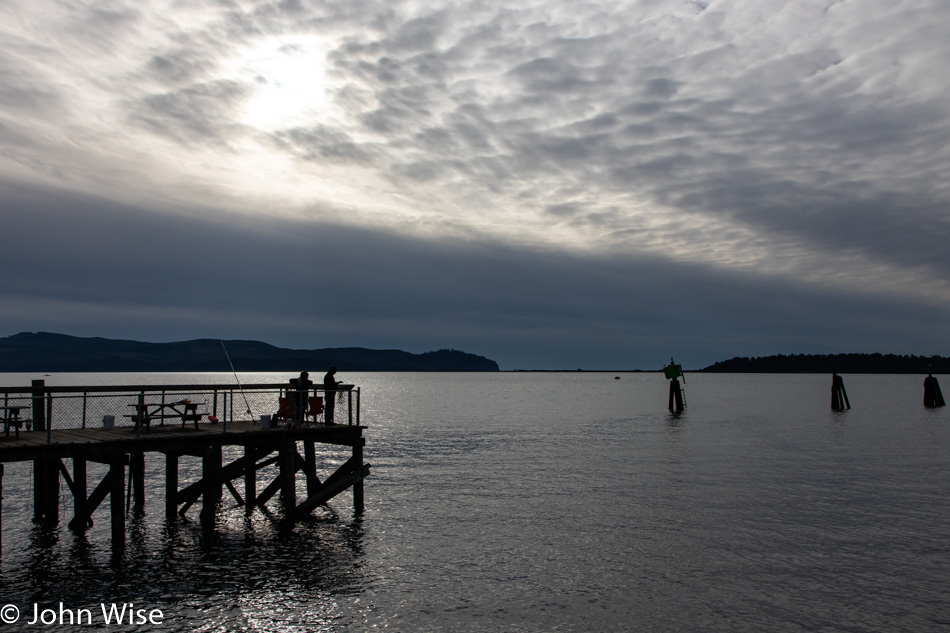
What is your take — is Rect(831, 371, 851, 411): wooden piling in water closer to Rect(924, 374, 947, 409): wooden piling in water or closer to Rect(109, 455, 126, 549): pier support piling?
Rect(924, 374, 947, 409): wooden piling in water

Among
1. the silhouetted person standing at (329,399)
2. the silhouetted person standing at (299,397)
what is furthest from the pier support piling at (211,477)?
the silhouetted person standing at (329,399)

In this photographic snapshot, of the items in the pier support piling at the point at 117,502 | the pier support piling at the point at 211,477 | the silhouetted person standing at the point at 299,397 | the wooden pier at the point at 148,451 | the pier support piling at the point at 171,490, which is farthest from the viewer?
the pier support piling at the point at 171,490

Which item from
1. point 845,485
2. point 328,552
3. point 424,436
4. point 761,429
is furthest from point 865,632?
point 761,429

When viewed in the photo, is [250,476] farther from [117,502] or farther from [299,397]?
[117,502]

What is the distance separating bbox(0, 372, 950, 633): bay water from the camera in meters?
13.8

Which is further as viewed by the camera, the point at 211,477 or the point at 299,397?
the point at 299,397

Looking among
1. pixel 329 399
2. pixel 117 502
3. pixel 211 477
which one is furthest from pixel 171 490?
pixel 329 399

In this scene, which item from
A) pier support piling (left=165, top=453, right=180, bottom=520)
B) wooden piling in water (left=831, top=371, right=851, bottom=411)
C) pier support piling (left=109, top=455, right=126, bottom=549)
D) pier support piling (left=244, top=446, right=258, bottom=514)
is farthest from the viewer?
wooden piling in water (left=831, top=371, right=851, bottom=411)

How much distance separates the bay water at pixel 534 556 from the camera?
13.8 metres

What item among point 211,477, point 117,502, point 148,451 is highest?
point 148,451

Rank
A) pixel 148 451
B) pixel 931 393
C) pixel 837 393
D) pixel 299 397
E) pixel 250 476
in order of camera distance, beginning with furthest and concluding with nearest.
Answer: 1. pixel 931 393
2. pixel 837 393
3. pixel 250 476
4. pixel 299 397
5. pixel 148 451

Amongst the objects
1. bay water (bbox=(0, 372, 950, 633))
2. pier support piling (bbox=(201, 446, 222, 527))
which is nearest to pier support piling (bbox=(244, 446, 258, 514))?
bay water (bbox=(0, 372, 950, 633))

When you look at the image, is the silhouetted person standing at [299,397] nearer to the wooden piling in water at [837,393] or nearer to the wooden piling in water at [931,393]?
the wooden piling in water at [837,393]

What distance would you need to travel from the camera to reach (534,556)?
1794cm
